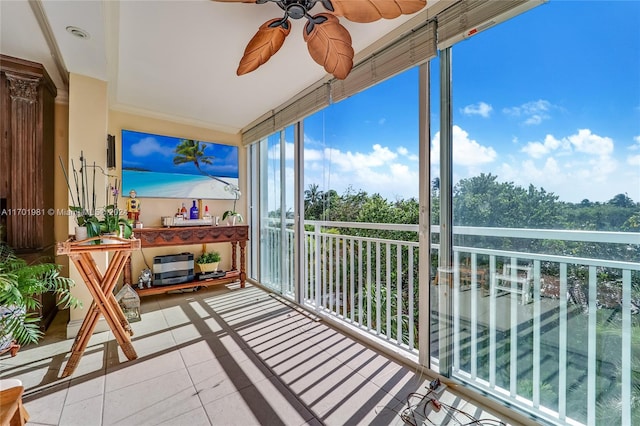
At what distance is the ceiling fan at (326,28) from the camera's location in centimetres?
140

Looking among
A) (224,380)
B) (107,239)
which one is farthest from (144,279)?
(224,380)

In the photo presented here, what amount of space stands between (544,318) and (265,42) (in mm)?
2229

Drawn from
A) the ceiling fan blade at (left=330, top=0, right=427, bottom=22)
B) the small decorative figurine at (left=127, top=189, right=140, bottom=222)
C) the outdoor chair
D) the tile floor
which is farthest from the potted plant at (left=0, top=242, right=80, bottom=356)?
the outdoor chair

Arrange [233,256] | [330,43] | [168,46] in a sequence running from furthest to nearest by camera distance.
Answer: [233,256] < [168,46] < [330,43]

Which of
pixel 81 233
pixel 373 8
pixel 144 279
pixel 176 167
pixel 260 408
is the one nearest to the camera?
pixel 373 8

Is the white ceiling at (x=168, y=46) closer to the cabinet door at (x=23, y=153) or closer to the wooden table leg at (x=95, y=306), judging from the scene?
the cabinet door at (x=23, y=153)

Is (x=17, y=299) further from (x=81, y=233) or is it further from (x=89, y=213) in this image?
(x=89, y=213)

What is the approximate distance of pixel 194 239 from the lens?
337 cm

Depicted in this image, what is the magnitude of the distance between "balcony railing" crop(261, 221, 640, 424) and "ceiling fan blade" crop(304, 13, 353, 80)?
49.8 inches

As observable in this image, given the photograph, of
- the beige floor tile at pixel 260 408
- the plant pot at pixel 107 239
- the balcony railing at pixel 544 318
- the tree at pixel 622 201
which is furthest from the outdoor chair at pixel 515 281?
the plant pot at pixel 107 239

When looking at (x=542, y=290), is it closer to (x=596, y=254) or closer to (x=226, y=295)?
(x=596, y=254)

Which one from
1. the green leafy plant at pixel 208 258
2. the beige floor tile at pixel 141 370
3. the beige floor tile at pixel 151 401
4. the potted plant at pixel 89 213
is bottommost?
the beige floor tile at pixel 151 401

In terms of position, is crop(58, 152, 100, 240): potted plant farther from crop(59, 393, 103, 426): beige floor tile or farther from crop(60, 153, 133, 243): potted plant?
crop(59, 393, 103, 426): beige floor tile

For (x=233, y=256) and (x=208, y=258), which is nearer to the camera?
(x=208, y=258)
